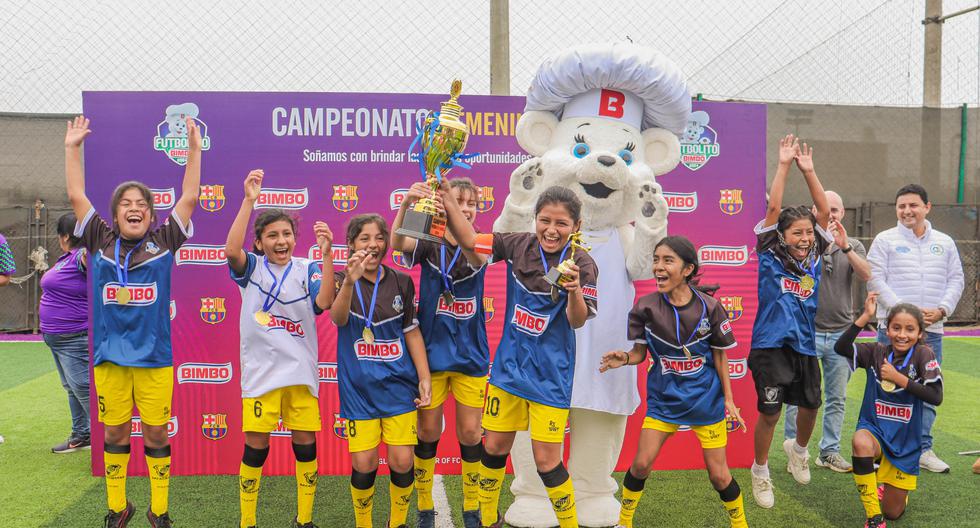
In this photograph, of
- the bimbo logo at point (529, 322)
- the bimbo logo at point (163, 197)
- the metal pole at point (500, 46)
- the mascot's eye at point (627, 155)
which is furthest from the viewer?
the metal pole at point (500, 46)

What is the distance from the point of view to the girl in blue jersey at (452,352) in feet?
12.5

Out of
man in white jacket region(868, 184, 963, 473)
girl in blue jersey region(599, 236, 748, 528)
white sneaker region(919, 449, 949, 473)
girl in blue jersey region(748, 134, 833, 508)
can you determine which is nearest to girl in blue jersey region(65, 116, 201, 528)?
girl in blue jersey region(599, 236, 748, 528)

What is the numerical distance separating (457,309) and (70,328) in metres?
3.44

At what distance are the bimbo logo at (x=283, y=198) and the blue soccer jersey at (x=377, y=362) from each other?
1557 millimetres

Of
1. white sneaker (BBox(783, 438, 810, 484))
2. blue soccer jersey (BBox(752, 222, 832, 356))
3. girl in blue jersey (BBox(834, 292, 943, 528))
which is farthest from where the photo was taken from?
white sneaker (BBox(783, 438, 810, 484))

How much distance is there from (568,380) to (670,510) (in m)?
1.49

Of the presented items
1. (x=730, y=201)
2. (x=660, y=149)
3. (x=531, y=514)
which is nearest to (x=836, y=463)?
(x=730, y=201)

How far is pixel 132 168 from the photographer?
16.1ft

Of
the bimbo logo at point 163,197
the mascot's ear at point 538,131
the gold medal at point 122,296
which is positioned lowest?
the gold medal at point 122,296

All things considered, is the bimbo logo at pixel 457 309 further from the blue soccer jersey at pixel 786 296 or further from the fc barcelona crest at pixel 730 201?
the fc barcelona crest at pixel 730 201

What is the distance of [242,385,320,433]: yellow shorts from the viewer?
12.3ft

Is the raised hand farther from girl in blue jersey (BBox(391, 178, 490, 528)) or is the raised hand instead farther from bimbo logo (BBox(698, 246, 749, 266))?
bimbo logo (BBox(698, 246, 749, 266))

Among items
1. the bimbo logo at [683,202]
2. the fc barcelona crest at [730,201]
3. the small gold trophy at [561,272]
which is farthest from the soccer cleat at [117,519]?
the fc barcelona crest at [730,201]

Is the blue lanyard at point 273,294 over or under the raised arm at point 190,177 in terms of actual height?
under
